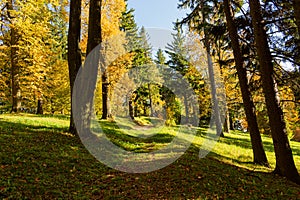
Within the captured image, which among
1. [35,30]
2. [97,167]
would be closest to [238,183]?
[97,167]

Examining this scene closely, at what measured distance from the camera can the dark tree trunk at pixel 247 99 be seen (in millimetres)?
10273

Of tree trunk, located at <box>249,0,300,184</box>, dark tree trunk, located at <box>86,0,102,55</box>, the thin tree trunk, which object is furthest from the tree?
tree trunk, located at <box>249,0,300,184</box>

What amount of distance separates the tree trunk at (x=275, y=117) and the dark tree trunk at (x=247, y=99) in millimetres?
1875

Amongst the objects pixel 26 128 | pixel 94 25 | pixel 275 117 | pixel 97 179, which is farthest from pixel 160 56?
pixel 97 179

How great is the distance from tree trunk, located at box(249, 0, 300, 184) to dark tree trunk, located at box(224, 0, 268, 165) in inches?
73.8

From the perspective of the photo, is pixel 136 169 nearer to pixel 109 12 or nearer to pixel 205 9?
pixel 205 9

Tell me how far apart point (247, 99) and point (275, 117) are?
2285mm

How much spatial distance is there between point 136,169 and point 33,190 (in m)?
3.19

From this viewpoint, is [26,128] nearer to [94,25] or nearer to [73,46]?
[73,46]

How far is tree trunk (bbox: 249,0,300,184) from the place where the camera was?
8.00 metres

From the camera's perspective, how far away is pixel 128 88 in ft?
83.3

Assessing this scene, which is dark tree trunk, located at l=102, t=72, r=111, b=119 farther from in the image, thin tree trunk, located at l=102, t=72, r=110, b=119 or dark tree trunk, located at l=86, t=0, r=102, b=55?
dark tree trunk, located at l=86, t=0, r=102, b=55

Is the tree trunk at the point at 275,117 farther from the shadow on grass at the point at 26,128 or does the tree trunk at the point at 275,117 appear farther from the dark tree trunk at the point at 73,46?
the shadow on grass at the point at 26,128

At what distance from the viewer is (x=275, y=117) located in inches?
318
